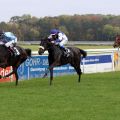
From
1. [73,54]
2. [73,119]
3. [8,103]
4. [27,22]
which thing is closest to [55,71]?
[73,54]

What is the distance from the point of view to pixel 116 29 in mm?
56219

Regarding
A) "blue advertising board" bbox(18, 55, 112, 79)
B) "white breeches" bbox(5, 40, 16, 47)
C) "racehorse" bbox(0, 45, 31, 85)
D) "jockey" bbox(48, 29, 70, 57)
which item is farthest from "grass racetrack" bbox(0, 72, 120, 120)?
"blue advertising board" bbox(18, 55, 112, 79)

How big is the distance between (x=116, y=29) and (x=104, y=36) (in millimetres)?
3938

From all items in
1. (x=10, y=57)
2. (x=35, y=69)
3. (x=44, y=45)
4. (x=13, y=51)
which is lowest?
(x=35, y=69)

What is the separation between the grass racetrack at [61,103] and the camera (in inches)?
285

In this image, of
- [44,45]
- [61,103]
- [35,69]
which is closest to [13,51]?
[44,45]

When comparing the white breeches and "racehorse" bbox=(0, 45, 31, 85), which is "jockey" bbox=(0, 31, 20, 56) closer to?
the white breeches

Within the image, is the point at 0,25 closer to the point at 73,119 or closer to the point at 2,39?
the point at 2,39

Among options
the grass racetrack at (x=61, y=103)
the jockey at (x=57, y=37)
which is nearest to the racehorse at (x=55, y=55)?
the jockey at (x=57, y=37)

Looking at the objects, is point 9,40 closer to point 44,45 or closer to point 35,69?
point 44,45

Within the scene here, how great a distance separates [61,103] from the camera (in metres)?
8.74

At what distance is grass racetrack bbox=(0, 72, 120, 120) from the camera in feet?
23.7

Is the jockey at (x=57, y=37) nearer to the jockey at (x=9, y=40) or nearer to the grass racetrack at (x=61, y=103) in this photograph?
the jockey at (x=9, y=40)

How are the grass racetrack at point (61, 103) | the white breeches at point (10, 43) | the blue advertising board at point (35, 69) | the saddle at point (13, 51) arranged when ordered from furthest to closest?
the blue advertising board at point (35, 69)
the saddle at point (13, 51)
the white breeches at point (10, 43)
the grass racetrack at point (61, 103)
